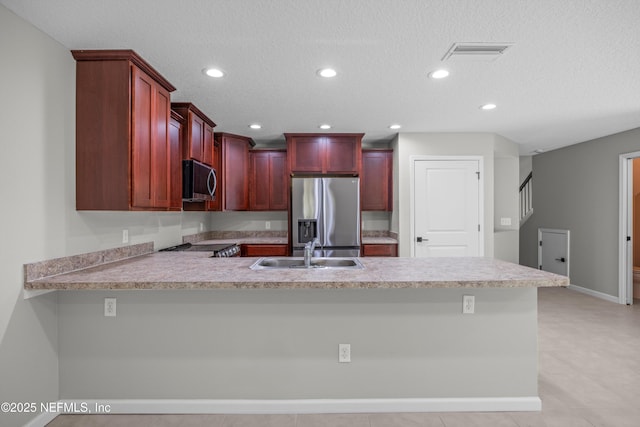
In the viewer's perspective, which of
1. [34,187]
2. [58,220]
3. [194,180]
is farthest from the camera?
[194,180]

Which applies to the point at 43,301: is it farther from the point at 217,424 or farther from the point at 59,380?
the point at 217,424

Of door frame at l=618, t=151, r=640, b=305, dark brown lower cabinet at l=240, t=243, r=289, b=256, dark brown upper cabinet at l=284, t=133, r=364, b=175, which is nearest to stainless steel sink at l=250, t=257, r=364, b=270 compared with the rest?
dark brown lower cabinet at l=240, t=243, r=289, b=256

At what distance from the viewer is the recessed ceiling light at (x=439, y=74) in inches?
96.3

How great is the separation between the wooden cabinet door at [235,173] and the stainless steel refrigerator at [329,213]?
0.82 m

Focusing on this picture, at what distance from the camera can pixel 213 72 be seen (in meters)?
2.47

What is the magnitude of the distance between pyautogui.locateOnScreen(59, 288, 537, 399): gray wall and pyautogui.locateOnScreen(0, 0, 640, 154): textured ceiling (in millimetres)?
1591

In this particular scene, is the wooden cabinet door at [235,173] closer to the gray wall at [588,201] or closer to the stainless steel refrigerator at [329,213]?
the stainless steel refrigerator at [329,213]

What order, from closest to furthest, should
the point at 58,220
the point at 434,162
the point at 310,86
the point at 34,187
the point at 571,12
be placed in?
the point at 571,12 → the point at 34,187 → the point at 58,220 → the point at 310,86 → the point at 434,162

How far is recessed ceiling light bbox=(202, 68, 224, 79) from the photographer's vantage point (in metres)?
2.43

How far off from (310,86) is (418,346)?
218 centimetres

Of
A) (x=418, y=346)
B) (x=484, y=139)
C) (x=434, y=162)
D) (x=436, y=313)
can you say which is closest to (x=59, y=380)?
(x=418, y=346)

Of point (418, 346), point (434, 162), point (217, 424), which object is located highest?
point (434, 162)

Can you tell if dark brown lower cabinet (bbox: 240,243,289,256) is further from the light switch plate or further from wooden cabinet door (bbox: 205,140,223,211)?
the light switch plate

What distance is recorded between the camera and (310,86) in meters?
2.74
